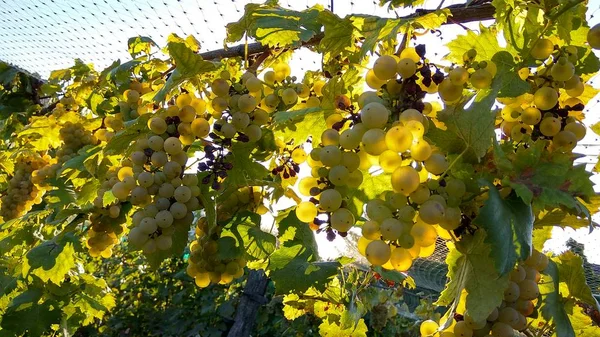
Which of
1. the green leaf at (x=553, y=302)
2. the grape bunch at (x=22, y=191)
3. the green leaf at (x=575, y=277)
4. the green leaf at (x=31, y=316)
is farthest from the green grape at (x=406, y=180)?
the grape bunch at (x=22, y=191)

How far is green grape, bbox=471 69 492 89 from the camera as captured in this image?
748mm

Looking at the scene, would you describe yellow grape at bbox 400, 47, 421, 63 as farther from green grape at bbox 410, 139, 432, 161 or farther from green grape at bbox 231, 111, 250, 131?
green grape at bbox 231, 111, 250, 131

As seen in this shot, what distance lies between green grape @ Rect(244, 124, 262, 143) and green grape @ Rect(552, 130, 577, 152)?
22.1 inches

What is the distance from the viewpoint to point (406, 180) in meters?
0.67

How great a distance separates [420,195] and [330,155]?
162 millimetres

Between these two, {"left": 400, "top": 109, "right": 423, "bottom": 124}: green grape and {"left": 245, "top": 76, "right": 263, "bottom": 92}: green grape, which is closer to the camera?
{"left": 400, "top": 109, "right": 423, "bottom": 124}: green grape

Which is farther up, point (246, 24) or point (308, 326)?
point (246, 24)

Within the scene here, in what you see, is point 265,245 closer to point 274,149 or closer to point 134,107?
point 274,149

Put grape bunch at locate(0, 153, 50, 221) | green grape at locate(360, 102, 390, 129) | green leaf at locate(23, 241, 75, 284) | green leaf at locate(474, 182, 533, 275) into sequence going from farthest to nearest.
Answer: grape bunch at locate(0, 153, 50, 221) < green leaf at locate(23, 241, 75, 284) < green grape at locate(360, 102, 390, 129) < green leaf at locate(474, 182, 533, 275)

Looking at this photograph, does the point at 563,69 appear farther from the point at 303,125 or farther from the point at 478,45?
the point at 303,125

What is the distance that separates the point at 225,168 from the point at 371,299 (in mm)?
1428

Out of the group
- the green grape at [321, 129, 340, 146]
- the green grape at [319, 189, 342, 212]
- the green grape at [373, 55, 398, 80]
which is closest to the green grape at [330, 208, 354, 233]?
the green grape at [319, 189, 342, 212]

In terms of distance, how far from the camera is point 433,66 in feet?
2.61

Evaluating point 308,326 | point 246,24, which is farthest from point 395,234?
point 308,326
